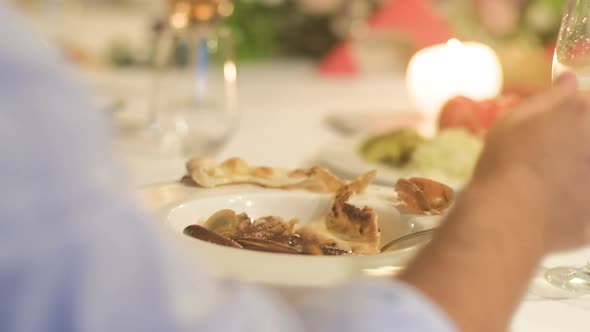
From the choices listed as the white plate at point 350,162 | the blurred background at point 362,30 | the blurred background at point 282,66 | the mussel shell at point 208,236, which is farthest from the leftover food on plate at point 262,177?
the blurred background at point 362,30

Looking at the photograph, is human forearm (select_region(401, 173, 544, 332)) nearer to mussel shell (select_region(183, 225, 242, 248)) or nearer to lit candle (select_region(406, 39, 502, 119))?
mussel shell (select_region(183, 225, 242, 248))

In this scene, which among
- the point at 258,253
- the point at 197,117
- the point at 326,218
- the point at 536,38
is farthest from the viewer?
the point at 536,38

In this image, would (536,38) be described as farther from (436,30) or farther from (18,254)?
(18,254)

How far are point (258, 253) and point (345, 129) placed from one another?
3.34 ft

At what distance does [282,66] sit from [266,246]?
1.62m

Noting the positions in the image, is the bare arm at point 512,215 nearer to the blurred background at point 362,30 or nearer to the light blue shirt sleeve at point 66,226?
the light blue shirt sleeve at point 66,226

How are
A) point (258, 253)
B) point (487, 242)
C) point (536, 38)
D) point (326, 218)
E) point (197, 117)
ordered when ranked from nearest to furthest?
point (487, 242) < point (258, 253) < point (326, 218) < point (197, 117) < point (536, 38)

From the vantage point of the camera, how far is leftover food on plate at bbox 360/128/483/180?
1124mm

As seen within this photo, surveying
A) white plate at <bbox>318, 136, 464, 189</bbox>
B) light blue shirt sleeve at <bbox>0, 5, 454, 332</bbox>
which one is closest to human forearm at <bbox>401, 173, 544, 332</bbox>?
light blue shirt sleeve at <bbox>0, 5, 454, 332</bbox>

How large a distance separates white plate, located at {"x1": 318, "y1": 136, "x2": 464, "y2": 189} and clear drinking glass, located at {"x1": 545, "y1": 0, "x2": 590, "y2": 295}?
0.31 metres

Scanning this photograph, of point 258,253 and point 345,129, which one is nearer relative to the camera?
point 258,253

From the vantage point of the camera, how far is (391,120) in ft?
5.46

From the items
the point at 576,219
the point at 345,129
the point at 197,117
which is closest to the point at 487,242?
the point at 576,219

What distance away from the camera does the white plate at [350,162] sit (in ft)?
3.60
